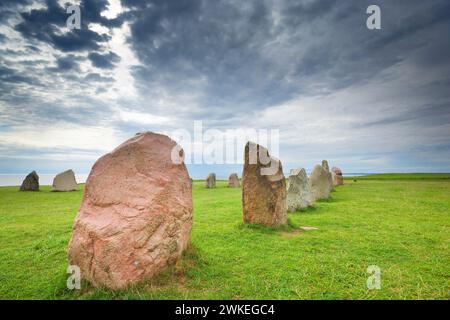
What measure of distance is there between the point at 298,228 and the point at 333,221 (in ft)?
7.83

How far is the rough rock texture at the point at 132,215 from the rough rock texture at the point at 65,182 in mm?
25907

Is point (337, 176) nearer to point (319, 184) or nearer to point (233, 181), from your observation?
point (233, 181)

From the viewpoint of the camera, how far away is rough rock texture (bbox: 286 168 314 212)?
14656mm

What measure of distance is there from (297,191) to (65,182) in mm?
24026

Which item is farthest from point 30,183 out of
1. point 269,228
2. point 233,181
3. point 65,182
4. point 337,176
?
point 337,176

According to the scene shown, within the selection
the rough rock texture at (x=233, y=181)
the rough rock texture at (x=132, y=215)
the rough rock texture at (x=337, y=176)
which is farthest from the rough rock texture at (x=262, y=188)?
the rough rock texture at (x=337, y=176)

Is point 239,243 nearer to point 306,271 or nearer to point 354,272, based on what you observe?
point 306,271

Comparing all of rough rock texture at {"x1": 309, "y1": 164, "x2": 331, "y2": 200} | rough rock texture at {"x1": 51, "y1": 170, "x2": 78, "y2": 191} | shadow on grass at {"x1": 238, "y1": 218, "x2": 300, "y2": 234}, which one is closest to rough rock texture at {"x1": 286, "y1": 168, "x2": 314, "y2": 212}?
shadow on grass at {"x1": 238, "y1": 218, "x2": 300, "y2": 234}

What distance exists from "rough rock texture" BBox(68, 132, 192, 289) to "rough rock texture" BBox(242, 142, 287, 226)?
4.56 meters

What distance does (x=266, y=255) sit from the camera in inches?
298

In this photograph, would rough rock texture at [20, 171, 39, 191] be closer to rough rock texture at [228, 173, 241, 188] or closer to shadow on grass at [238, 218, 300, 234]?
rough rock texture at [228, 173, 241, 188]

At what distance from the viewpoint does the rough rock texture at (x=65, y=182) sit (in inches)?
1099

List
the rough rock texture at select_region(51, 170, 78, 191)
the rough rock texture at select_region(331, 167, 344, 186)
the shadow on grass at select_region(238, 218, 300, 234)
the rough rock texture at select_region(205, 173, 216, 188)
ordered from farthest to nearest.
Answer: the rough rock texture at select_region(205, 173, 216, 188) → the rough rock texture at select_region(331, 167, 344, 186) → the rough rock texture at select_region(51, 170, 78, 191) → the shadow on grass at select_region(238, 218, 300, 234)

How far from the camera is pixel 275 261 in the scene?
7047 mm
